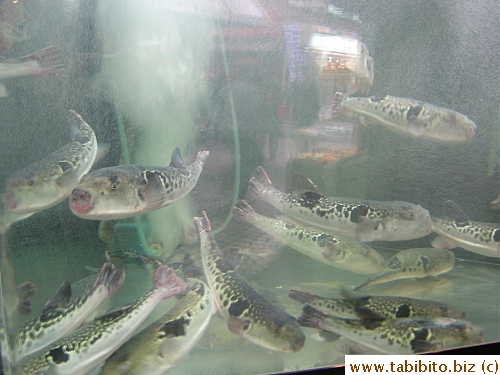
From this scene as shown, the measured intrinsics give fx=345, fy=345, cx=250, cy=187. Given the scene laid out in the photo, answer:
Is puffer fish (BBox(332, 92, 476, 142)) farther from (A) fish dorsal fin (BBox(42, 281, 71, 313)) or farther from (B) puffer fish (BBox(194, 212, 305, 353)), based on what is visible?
(A) fish dorsal fin (BBox(42, 281, 71, 313))

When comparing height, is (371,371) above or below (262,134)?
below

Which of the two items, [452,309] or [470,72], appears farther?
[470,72]

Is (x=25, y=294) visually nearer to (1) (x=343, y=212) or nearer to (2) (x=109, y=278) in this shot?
(2) (x=109, y=278)

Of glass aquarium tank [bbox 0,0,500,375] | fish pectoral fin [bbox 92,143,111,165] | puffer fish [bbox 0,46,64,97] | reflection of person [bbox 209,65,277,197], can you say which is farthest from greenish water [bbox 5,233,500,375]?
puffer fish [bbox 0,46,64,97]

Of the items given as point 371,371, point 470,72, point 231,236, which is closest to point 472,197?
point 470,72

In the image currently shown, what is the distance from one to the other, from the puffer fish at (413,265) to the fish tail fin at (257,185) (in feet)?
3.13

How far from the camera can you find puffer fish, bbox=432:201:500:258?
2.74m

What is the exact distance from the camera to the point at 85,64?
2.04 metres

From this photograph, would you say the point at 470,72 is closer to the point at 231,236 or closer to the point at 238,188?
the point at 238,188

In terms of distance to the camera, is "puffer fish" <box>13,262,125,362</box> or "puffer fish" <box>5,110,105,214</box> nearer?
"puffer fish" <box>13,262,125,362</box>

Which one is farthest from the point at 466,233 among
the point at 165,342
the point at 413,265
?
the point at 165,342

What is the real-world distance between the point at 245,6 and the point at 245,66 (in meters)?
0.40

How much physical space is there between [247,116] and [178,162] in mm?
621

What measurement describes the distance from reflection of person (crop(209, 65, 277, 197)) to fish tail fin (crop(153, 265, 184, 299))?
829 millimetres
